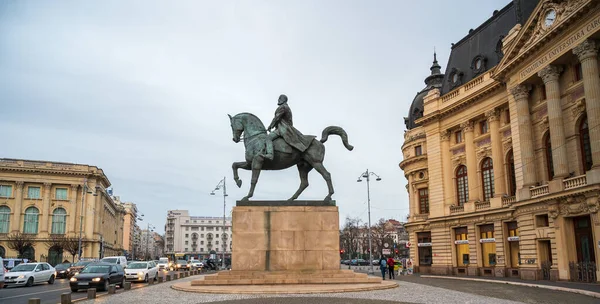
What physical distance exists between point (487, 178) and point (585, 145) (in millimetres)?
11968

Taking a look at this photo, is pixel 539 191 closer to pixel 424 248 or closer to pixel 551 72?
pixel 551 72

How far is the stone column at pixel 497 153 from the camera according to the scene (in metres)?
Answer: 40.6

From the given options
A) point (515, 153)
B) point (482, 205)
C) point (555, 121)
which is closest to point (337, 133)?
point (555, 121)

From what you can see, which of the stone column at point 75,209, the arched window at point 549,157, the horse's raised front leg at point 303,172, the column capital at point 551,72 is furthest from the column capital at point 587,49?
the stone column at point 75,209

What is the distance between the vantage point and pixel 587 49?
29.2 metres

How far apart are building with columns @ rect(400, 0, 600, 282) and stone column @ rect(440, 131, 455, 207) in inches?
3.9

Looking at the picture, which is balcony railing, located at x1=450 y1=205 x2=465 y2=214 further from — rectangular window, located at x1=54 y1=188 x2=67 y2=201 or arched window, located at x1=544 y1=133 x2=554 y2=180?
rectangular window, located at x1=54 y1=188 x2=67 y2=201

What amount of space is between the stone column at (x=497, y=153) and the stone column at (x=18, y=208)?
76.5 metres

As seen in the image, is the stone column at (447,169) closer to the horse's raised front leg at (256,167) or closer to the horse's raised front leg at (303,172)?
the horse's raised front leg at (303,172)

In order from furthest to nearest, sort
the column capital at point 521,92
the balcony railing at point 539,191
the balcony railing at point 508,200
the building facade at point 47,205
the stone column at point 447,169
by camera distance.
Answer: the building facade at point 47,205 < the stone column at point 447,169 < the balcony railing at point 508,200 < the column capital at point 521,92 < the balcony railing at point 539,191

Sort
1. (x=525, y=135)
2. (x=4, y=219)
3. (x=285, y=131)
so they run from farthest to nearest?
(x=4, y=219) < (x=525, y=135) < (x=285, y=131)

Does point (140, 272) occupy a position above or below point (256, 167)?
below

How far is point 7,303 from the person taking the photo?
19531 millimetres

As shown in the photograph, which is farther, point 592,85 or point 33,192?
point 33,192
